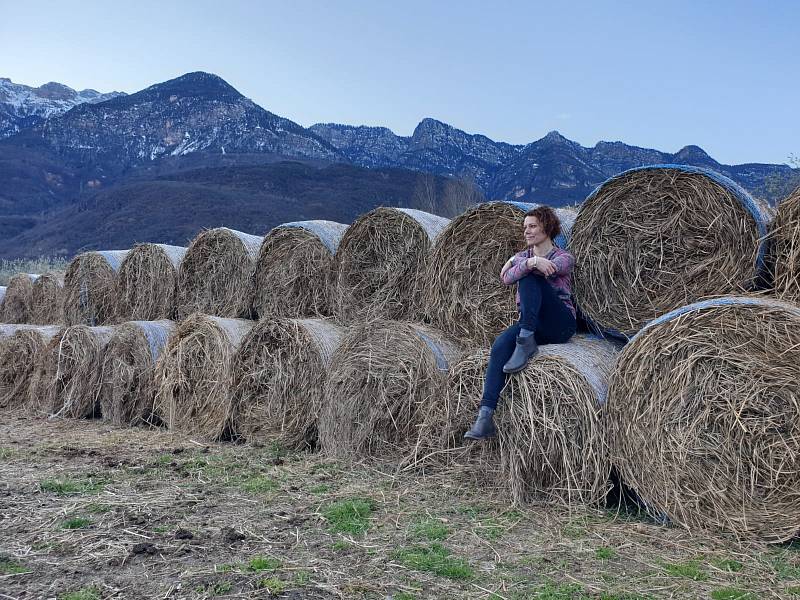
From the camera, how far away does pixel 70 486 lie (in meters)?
4.54

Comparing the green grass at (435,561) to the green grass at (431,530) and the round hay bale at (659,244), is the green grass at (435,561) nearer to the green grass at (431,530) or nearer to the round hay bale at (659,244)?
the green grass at (431,530)

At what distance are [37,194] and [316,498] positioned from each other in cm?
6511

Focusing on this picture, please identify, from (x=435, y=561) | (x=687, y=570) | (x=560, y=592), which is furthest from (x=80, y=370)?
(x=687, y=570)

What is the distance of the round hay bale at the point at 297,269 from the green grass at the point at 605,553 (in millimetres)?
3612

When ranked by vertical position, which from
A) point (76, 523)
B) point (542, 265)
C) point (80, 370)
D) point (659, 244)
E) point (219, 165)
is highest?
point (219, 165)

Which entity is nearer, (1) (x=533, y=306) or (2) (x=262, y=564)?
(2) (x=262, y=564)

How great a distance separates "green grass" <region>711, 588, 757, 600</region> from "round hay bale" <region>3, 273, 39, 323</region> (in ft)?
32.7

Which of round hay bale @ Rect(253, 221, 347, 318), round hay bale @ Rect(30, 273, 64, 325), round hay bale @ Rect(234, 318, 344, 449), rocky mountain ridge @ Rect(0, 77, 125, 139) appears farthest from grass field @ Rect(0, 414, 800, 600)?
rocky mountain ridge @ Rect(0, 77, 125, 139)

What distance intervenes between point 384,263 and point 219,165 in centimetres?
5324

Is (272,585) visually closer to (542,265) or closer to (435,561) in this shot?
(435,561)

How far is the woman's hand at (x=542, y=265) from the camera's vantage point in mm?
4449

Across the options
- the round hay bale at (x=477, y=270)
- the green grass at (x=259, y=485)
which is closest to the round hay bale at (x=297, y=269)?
the round hay bale at (x=477, y=270)

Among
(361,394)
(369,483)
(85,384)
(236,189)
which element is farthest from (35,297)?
(236,189)

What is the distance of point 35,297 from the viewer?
1023 centimetres
